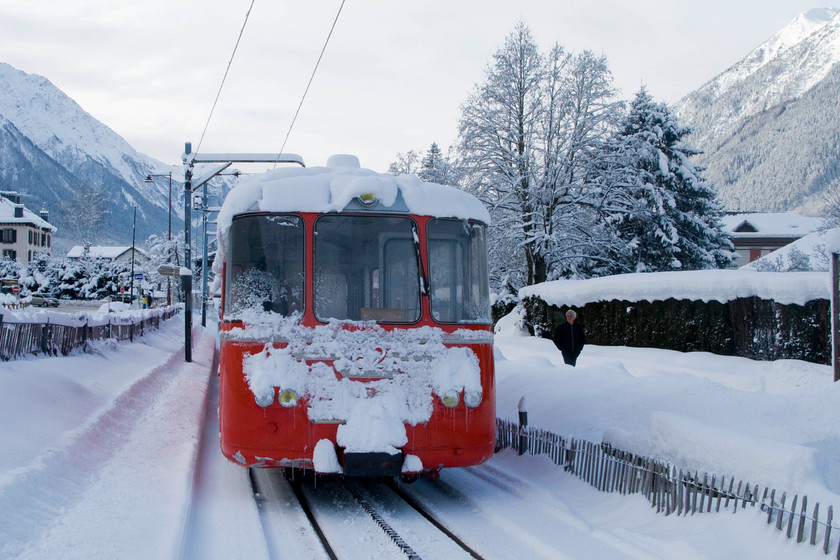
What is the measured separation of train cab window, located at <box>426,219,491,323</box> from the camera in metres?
7.31

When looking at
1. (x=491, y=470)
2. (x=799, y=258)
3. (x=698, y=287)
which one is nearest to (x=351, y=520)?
(x=491, y=470)

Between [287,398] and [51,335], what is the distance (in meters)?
8.95

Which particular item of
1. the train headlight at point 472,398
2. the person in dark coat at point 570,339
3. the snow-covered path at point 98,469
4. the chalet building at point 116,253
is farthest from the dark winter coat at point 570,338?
the chalet building at point 116,253

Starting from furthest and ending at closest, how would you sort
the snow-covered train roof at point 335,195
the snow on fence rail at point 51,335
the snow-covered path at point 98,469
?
the snow on fence rail at point 51,335, the snow-covered train roof at point 335,195, the snow-covered path at point 98,469

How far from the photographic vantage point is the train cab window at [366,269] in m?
7.15

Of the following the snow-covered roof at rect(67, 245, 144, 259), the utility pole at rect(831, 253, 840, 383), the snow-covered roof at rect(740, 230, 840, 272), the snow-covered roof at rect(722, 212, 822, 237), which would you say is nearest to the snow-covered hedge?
the utility pole at rect(831, 253, 840, 383)

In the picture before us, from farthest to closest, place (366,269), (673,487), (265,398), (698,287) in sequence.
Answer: (698,287), (366,269), (265,398), (673,487)

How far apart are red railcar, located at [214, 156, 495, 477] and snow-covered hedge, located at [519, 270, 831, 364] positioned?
11.2m

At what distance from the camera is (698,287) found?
1955 centimetres

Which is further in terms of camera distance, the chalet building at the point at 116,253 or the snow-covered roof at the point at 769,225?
the chalet building at the point at 116,253

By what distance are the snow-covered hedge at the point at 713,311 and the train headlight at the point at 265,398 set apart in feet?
41.6

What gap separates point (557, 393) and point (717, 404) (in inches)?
91.6

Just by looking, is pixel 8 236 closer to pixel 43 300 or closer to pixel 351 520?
pixel 43 300

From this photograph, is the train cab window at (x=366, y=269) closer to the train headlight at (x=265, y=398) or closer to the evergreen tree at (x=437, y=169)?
the train headlight at (x=265, y=398)
